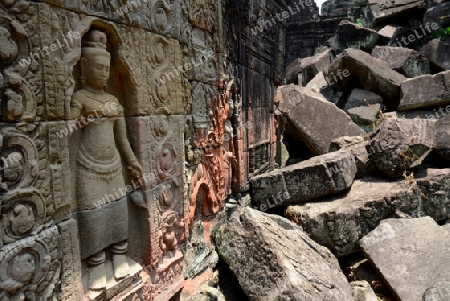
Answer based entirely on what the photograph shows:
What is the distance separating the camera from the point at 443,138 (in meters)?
4.54

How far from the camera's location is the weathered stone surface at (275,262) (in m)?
2.75

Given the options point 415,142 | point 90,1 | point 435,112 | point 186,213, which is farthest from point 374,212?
point 435,112

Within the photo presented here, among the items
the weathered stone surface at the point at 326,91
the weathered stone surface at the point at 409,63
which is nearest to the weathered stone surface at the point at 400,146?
the weathered stone surface at the point at 326,91

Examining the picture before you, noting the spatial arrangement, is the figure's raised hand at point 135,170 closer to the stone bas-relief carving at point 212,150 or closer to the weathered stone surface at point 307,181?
the stone bas-relief carving at point 212,150

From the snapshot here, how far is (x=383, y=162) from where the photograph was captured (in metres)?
4.45

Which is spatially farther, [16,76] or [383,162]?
[383,162]

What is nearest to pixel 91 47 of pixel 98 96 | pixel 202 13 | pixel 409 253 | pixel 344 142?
pixel 98 96

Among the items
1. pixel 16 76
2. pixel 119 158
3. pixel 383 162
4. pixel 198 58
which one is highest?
pixel 198 58

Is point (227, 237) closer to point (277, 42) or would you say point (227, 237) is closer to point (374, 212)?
point (374, 212)

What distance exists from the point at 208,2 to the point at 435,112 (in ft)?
18.9

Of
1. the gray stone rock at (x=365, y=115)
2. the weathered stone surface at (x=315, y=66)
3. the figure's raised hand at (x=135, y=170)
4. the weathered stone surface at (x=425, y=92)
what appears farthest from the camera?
the weathered stone surface at (x=315, y=66)

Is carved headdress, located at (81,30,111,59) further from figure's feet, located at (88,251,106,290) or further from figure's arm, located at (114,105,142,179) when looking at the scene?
figure's feet, located at (88,251,106,290)

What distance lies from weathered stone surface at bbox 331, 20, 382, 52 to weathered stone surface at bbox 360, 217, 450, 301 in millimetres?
7905

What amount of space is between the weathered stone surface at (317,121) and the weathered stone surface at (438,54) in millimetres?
4204
